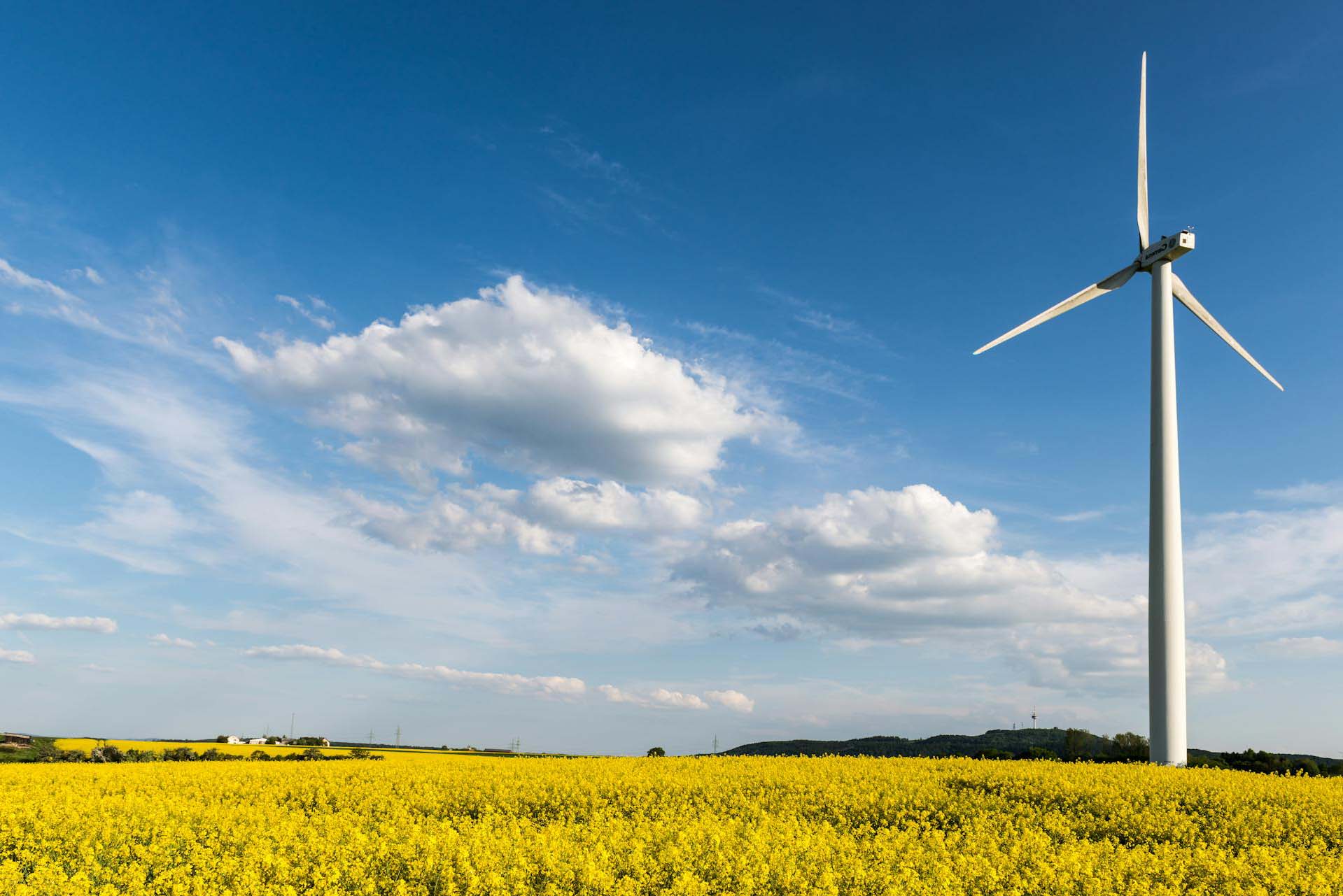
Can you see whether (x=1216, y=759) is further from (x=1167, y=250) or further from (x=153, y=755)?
(x=153, y=755)

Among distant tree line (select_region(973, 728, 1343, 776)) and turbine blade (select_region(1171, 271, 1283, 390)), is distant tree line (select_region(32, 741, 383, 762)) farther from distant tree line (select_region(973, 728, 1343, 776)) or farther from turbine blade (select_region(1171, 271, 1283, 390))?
turbine blade (select_region(1171, 271, 1283, 390))

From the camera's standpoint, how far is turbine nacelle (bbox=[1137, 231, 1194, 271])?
2000 inches

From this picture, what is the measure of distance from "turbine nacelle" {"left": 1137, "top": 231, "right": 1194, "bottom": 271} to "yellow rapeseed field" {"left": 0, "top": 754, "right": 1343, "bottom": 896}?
31.8 meters

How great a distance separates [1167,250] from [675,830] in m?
50.2

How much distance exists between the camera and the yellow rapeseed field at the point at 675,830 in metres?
14.4

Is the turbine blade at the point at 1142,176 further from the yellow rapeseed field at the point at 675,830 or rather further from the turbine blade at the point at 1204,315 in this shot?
the yellow rapeseed field at the point at 675,830

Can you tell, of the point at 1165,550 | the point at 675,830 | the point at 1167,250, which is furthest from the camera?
the point at 1167,250

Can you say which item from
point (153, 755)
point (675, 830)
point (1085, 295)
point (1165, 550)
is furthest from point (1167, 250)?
point (153, 755)

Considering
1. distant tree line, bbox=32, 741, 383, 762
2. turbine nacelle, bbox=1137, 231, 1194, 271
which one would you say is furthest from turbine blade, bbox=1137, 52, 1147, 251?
distant tree line, bbox=32, 741, 383, 762

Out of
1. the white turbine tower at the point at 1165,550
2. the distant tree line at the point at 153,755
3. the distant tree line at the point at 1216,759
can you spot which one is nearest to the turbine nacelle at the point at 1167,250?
the white turbine tower at the point at 1165,550

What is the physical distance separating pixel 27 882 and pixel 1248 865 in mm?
24479

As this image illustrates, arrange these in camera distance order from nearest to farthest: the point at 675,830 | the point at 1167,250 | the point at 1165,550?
1. the point at 675,830
2. the point at 1165,550
3. the point at 1167,250

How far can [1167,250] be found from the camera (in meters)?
51.7

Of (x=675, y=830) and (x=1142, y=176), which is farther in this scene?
(x=1142, y=176)
